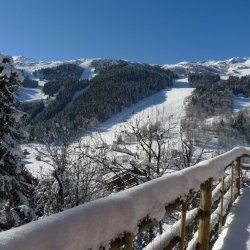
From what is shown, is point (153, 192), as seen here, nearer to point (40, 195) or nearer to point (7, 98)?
point (7, 98)

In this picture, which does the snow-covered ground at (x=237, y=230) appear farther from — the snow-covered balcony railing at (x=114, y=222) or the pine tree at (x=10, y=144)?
the pine tree at (x=10, y=144)

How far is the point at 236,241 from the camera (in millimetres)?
4945

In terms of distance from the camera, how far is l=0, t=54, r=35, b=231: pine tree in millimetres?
15594

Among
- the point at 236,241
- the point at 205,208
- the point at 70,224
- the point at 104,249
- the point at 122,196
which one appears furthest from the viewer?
the point at 236,241

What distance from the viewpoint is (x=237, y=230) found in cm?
545

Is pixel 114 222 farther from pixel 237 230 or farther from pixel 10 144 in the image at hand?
pixel 10 144

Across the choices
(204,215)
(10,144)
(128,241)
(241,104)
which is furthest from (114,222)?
(241,104)

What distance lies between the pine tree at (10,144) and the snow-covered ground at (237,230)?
1025cm

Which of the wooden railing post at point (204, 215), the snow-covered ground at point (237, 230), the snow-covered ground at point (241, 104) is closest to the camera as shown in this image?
the wooden railing post at point (204, 215)

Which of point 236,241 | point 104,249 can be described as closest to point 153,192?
point 104,249

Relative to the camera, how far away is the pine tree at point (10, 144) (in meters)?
15.6

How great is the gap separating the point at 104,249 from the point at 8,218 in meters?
14.2

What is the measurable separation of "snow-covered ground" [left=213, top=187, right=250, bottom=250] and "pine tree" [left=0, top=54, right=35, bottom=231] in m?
10.3

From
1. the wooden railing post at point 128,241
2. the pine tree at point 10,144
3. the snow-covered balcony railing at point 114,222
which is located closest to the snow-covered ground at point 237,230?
the snow-covered balcony railing at point 114,222
